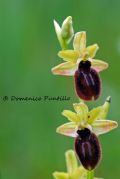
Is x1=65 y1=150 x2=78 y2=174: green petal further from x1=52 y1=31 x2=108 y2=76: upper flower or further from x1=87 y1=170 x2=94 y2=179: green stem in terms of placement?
x1=52 y1=31 x2=108 y2=76: upper flower

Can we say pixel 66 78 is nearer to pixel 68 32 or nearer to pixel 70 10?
pixel 70 10

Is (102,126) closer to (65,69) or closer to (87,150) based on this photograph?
(87,150)

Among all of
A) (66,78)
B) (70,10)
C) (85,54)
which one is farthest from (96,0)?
(85,54)

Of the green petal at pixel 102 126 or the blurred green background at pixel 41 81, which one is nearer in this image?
the green petal at pixel 102 126

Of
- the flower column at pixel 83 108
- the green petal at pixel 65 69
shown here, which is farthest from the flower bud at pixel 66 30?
the green petal at pixel 65 69

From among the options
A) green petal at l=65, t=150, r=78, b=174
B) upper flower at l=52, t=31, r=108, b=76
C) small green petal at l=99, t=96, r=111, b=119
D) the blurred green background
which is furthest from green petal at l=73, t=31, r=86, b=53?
the blurred green background

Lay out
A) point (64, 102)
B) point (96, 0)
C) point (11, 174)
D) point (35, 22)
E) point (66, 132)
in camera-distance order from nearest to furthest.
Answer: point (66, 132) → point (11, 174) → point (64, 102) → point (35, 22) → point (96, 0)

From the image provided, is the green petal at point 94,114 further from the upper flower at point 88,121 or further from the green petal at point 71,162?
the green petal at point 71,162

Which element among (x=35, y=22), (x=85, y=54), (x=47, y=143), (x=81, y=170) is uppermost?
(x=35, y=22)

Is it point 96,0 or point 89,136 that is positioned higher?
point 96,0
